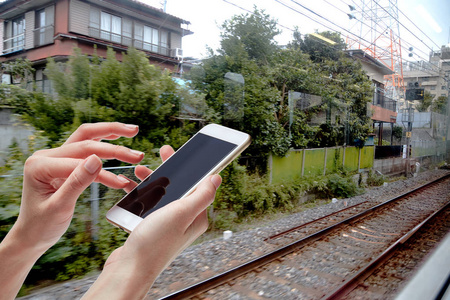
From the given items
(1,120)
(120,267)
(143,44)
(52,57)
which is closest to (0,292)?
(120,267)

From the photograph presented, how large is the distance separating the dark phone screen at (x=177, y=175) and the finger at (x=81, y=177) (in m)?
0.22

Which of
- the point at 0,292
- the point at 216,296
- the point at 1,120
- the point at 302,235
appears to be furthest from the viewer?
the point at 302,235

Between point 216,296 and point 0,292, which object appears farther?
point 216,296

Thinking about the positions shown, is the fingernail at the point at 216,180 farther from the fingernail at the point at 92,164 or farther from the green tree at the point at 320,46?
the green tree at the point at 320,46

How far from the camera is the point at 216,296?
3.04 metres

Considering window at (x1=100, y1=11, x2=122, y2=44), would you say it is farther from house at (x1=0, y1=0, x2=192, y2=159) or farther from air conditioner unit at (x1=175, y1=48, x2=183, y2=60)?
air conditioner unit at (x1=175, y1=48, x2=183, y2=60)

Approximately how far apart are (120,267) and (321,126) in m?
8.50

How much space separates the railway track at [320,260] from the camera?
3197 millimetres

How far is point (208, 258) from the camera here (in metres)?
3.95

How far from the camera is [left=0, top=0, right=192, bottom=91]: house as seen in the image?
6.75 feet

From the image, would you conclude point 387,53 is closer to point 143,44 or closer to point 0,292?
point 143,44

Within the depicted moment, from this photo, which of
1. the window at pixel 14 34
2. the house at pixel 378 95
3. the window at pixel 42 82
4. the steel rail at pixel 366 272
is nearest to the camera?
the window at pixel 14 34

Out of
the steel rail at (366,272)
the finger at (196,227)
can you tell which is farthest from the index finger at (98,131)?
the steel rail at (366,272)

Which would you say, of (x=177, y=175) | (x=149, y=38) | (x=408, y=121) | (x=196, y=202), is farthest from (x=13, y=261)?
(x=408, y=121)
